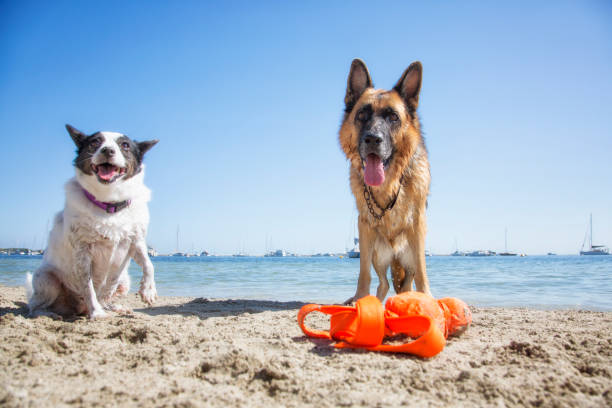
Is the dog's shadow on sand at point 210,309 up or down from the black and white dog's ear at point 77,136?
down

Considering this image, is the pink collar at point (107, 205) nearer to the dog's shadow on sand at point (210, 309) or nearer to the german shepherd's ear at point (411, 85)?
the dog's shadow on sand at point (210, 309)

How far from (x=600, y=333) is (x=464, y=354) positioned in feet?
5.14

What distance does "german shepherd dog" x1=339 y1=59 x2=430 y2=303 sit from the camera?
166 inches

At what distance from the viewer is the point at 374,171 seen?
4.19 metres

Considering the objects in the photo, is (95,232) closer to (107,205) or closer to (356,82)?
(107,205)

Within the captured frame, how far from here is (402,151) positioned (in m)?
4.37

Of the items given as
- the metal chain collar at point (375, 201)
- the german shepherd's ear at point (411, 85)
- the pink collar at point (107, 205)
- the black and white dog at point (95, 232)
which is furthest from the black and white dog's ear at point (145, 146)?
the german shepherd's ear at point (411, 85)

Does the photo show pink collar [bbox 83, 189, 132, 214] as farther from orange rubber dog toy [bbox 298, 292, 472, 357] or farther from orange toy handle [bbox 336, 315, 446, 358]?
orange toy handle [bbox 336, 315, 446, 358]

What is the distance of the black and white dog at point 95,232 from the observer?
146 inches

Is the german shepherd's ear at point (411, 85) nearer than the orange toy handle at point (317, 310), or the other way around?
the orange toy handle at point (317, 310)

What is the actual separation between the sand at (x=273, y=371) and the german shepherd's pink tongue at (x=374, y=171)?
186 centimetres

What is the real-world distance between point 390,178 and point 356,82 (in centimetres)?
134

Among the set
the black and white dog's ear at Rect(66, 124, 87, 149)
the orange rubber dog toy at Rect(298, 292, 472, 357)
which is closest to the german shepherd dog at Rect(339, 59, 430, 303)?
the orange rubber dog toy at Rect(298, 292, 472, 357)

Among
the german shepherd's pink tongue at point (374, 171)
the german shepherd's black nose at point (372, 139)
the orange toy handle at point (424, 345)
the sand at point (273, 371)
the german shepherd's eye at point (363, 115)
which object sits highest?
the german shepherd's eye at point (363, 115)
